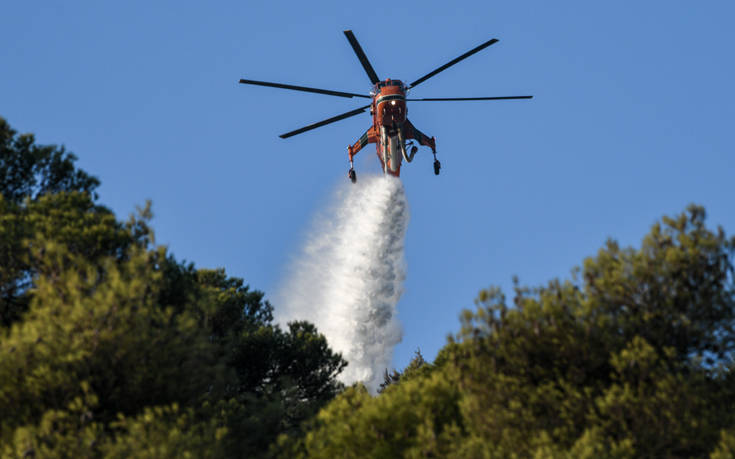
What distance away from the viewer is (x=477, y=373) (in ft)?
74.6

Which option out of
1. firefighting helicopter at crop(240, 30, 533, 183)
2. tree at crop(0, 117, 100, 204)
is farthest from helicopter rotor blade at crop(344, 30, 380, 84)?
tree at crop(0, 117, 100, 204)

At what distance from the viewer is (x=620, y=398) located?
68.0ft

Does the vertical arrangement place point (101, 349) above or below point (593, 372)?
above

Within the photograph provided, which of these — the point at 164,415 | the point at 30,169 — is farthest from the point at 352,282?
the point at 164,415

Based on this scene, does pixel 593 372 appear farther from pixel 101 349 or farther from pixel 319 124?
pixel 319 124

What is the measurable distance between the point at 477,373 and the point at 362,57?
2543 centimetres

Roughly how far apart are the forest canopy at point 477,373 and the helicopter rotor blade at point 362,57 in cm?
2006

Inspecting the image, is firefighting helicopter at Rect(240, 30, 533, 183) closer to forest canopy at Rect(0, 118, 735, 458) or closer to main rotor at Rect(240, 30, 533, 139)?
main rotor at Rect(240, 30, 533, 139)

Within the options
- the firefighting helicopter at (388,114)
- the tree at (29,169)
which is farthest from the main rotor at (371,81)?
the tree at (29,169)

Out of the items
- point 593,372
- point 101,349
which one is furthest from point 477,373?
point 101,349

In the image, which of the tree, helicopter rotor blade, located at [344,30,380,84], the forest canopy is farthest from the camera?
helicopter rotor blade, located at [344,30,380,84]

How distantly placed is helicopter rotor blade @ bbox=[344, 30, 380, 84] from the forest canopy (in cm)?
2006

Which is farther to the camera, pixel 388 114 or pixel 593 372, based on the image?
pixel 388 114

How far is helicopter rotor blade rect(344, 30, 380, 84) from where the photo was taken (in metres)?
41.4
